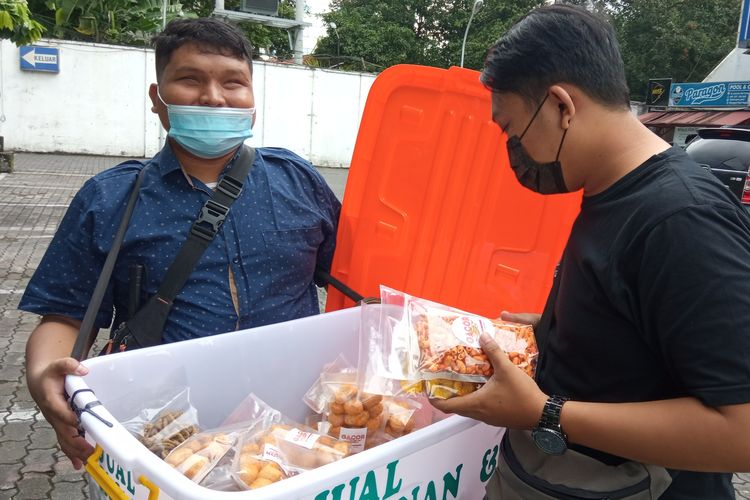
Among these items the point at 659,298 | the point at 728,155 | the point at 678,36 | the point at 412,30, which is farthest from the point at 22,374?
the point at 412,30

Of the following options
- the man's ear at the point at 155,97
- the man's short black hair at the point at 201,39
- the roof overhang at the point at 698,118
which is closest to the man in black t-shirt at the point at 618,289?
the man's short black hair at the point at 201,39

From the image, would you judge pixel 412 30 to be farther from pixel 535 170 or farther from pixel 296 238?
pixel 535 170

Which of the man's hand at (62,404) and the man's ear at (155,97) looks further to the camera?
the man's ear at (155,97)

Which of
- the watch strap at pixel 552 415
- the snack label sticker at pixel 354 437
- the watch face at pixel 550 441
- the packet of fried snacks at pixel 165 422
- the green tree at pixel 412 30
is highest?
the green tree at pixel 412 30

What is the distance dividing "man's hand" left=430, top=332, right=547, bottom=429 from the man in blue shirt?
814 mm

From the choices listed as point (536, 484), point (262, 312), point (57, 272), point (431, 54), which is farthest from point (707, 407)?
point (431, 54)

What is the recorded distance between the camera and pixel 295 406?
1701mm

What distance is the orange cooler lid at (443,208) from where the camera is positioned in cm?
169

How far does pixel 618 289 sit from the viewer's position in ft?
3.22

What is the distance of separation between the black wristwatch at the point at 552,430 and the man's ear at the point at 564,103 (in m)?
0.49

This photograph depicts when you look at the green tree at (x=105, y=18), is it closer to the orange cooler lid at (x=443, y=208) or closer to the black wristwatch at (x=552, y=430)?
the orange cooler lid at (x=443, y=208)

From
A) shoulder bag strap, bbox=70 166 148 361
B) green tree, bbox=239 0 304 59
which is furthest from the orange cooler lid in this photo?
green tree, bbox=239 0 304 59

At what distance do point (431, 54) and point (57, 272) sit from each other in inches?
1292

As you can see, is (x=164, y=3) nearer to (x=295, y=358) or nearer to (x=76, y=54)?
(x=76, y=54)
